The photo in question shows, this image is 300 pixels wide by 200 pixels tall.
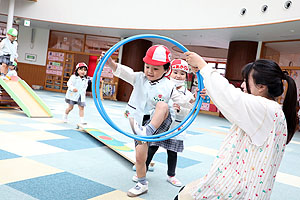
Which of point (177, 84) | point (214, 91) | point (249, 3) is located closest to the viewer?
point (214, 91)

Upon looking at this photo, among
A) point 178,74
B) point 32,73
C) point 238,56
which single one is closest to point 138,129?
point 178,74

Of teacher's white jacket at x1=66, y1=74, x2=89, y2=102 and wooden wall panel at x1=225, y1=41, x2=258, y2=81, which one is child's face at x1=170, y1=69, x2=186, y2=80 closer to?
teacher's white jacket at x1=66, y1=74, x2=89, y2=102

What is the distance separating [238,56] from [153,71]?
9.58 m

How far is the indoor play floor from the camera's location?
212cm

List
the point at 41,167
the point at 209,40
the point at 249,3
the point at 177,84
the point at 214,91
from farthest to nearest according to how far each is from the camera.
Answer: the point at 209,40
the point at 249,3
the point at 177,84
the point at 41,167
the point at 214,91

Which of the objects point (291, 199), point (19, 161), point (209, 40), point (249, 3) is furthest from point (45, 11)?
point (291, 199)

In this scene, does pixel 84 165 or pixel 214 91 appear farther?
pixel 84 165

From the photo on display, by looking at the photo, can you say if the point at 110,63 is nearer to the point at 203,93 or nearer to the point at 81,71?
the point at 203,93

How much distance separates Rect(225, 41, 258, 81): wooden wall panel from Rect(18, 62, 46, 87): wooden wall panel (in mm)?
8851

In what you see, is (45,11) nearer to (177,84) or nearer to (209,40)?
(209,40)

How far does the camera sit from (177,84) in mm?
2775

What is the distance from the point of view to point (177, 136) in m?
2.67

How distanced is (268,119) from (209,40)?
34.9 feet

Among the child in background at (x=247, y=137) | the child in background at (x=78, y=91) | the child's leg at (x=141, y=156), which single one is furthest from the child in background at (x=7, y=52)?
the child in background at (x=247, y=137)
